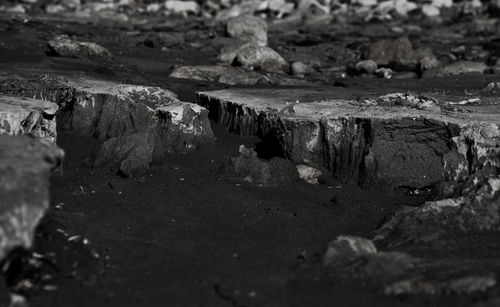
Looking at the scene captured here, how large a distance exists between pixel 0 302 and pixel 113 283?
31.4 inches

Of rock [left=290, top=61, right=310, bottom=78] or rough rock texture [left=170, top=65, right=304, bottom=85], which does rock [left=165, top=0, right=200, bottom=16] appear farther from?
rough rock texture [left=170, top=65, right=304, bottom=85]

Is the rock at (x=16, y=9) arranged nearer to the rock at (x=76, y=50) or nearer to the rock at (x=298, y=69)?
the rock at (x=76, y=50)

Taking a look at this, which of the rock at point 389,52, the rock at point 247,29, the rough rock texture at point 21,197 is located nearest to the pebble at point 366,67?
the rock at point 389,52

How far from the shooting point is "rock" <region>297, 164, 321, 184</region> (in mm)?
7926

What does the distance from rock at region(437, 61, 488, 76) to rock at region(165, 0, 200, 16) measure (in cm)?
1480

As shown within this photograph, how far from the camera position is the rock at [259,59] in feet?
44.1

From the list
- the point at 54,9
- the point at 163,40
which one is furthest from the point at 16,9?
the point at 163,40

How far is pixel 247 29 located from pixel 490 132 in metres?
11.3

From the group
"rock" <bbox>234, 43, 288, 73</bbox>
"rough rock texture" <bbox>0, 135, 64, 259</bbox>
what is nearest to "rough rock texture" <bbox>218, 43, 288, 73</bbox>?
"rock" <bbox>234, 43, 288, 73</bbox>

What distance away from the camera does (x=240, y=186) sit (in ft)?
25.0

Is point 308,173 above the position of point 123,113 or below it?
below

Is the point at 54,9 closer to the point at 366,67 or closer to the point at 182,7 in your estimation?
the point at 182,7

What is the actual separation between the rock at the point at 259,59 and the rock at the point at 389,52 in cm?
255

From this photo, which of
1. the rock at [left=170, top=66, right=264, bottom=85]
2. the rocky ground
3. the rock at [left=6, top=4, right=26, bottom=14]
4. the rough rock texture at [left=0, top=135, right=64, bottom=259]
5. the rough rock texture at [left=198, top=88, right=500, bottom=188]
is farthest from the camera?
the rock at [left=6, top=4, right=26, bottom=14]
